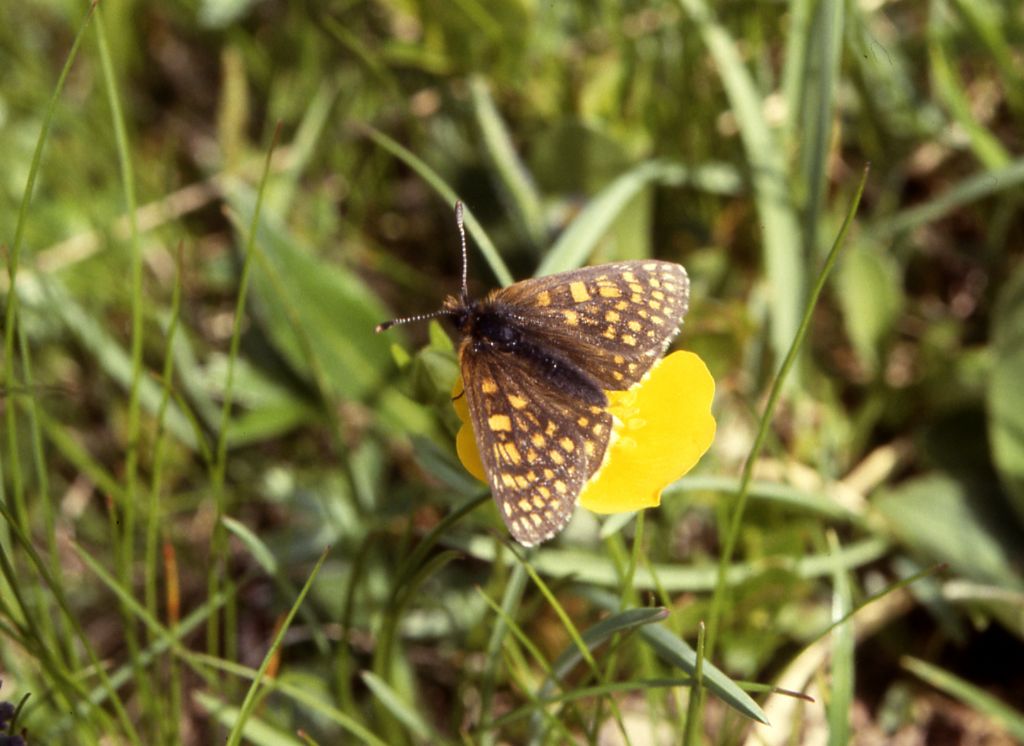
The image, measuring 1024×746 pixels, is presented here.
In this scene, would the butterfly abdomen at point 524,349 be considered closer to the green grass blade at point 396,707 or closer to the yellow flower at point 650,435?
the yellow flower at point 650,435

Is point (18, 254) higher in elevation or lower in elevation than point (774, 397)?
higher

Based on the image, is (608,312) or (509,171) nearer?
(608,312)

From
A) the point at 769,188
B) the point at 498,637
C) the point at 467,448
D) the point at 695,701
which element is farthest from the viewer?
the point at 769,188

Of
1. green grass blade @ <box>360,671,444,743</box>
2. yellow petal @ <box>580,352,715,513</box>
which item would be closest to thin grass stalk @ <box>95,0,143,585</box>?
green grass blade @ <box>360,671,444,743</box>

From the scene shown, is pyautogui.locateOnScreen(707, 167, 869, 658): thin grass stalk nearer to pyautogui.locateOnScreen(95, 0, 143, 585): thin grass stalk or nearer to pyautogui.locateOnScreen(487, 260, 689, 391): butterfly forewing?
pyautogui.locateOnScreen(487, 260, 689, 391): butterfly forewing

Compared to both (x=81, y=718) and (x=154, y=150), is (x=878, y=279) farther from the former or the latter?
(x=154, y=150)

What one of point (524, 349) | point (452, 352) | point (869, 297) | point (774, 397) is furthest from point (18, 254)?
point (869, 297)

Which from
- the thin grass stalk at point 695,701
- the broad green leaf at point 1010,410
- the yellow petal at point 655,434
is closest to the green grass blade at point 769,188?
the broad green leaf at point 1010,410

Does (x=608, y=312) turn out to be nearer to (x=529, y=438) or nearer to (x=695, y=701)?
(x=529, y=438)
